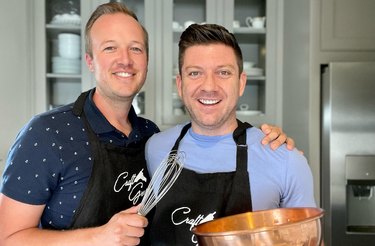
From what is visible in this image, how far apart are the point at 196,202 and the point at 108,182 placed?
0.24 metres

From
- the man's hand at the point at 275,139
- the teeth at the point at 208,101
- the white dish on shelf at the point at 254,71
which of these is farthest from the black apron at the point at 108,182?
the white dish on shelf at the point at 254,71

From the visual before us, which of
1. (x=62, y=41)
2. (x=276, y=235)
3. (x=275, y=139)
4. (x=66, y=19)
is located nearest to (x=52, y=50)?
(x=62, y=41)

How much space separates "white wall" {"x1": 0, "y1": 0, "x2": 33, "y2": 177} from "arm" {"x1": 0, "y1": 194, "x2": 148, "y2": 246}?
1.15m

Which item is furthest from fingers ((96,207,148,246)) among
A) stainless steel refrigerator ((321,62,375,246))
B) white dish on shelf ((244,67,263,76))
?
white dish on shelf ((244,67,263,76))

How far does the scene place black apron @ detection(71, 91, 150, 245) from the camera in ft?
3.26

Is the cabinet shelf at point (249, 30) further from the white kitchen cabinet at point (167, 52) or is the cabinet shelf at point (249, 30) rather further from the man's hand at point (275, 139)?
the man's hand at point (275, 139)

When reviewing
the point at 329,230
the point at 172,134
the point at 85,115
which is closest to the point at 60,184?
the point at 85,115

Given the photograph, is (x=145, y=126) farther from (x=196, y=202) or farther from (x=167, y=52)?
(x=167, y=52)

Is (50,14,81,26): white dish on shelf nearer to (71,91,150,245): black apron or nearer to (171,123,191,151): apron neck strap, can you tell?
(71,91,150,245): black apron

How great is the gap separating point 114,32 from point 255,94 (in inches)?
55.3

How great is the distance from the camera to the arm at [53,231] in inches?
32.2

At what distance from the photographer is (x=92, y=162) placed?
1016 millimetres

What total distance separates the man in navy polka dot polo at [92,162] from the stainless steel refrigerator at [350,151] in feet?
2.40

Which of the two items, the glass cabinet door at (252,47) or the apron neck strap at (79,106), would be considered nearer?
the apron neck strap at (79,106)
